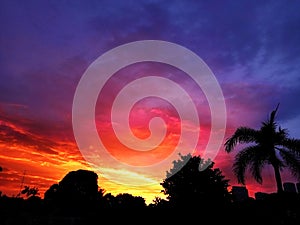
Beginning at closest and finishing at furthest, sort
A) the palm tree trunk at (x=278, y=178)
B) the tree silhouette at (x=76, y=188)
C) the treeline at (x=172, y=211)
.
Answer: the treeline at (x=172, y=211), the palm tree trunk at (x=278, y=178), the tree silhouette at (x=76, y=188)

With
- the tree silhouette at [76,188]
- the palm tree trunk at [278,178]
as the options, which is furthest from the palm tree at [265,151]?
the tree silhouette at [76,188]

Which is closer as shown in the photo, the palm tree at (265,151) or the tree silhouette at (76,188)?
the palm tree at (265,151)

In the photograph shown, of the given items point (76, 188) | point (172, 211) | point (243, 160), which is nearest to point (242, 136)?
point (243, 160)

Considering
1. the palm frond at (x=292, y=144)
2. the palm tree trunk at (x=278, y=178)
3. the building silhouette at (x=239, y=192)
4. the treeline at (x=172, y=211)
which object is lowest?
the treeline at (x=172, y=211)

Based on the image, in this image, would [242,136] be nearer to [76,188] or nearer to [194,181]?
[194,181]

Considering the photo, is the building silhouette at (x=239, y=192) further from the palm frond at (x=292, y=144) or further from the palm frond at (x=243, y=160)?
the palm frond at (x=292, y=144)

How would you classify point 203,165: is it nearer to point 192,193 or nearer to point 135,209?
point 192,193

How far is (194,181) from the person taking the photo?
16.2m

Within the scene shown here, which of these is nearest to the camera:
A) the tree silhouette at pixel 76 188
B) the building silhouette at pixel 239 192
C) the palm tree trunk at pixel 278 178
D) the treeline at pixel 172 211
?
the treeline at pixel 172 211

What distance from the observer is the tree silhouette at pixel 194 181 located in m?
15.5

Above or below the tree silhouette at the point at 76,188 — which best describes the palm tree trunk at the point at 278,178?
below

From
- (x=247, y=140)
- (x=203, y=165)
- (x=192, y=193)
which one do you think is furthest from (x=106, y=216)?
(x=247, y=140)

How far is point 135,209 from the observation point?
12.0 metres

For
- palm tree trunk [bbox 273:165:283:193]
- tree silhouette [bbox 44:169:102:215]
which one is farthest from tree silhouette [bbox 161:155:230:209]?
tree silhouette [bbox 44:169:102:215]
